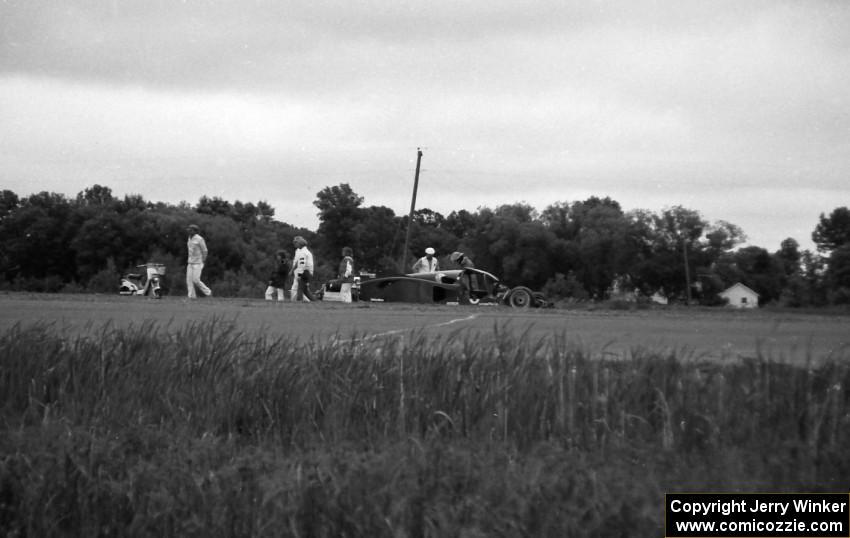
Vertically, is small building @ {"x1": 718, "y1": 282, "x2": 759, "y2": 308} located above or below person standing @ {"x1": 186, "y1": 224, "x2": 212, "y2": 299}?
above

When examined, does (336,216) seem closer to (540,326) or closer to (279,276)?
(279,276)

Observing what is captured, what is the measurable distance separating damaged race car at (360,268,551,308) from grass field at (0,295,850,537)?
19754mm

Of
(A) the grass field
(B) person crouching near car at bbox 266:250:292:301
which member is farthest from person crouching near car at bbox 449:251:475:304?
(A) the grass field

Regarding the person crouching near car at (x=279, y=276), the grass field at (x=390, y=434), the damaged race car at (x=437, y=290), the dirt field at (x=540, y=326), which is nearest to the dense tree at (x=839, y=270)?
the damaged race car at (x=437, y=290)

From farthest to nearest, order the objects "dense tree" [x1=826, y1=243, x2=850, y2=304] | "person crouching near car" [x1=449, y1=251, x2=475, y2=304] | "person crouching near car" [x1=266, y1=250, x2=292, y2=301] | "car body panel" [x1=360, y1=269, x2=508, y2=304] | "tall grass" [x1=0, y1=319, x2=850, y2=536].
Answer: "dense tree" [x1=826, y1=243, x2=850, y2=304], "car body panel" [x1=360, y1=269, x2=508, y2=304], "person crouching near car" [x1=449, y1=251, x2=475, y2=304], "person crouching near car" [x1=266, y1=250, x2=292, y2=301], "tall grass" [x1=0, y1=319, x2=850, y2=536]

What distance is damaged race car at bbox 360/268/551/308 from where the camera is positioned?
2828 cm

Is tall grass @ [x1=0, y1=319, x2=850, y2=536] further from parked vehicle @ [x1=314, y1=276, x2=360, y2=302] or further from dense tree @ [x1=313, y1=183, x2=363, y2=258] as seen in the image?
dense tree @ [x1=313, y1=183, x2=363, y2=258]

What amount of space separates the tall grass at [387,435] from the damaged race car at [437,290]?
2027 cm

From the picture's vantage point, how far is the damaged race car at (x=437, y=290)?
92.8 ft

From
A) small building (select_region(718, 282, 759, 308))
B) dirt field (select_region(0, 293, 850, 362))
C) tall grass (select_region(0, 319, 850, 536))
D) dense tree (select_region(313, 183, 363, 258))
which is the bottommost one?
tall grass (select_region(0, 319, 850, 536))

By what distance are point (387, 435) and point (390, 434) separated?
0.05 metres

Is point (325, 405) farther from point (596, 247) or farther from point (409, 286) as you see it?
point (596, 247)

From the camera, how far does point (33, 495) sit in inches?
219

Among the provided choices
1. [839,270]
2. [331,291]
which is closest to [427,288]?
[331,291]
